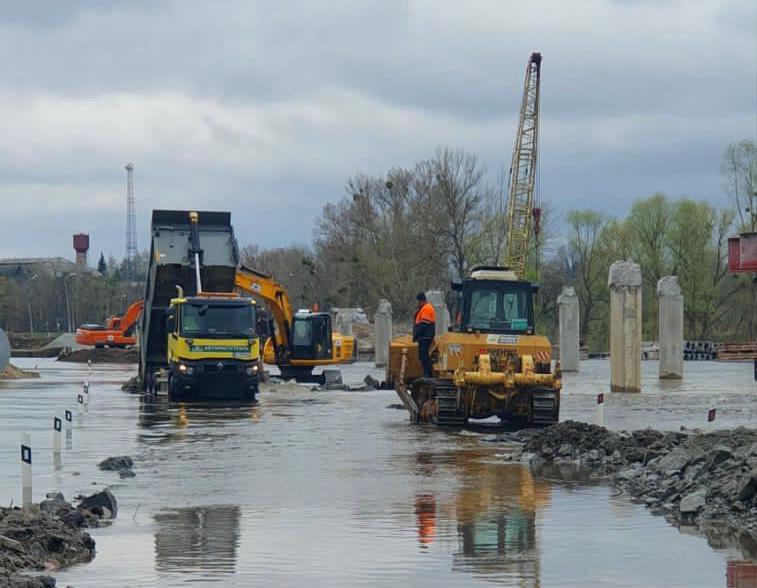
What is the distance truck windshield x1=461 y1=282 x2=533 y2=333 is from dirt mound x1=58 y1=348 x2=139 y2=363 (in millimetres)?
61399

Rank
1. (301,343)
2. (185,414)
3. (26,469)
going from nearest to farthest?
(26,469) < (185,414) < (301,343)

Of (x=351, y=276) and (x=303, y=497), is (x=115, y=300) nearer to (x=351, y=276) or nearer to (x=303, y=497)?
(x=351, y=276)

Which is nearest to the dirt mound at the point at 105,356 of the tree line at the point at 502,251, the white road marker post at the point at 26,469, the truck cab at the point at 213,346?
the tree line at the point at 502,251

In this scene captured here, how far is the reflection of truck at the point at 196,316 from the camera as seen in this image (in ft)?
123

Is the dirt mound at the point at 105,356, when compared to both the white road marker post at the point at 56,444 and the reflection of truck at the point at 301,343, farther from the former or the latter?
the white road marker post at the point at 56,444

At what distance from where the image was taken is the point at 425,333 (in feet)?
101

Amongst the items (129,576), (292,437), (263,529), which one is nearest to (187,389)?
(292,437)

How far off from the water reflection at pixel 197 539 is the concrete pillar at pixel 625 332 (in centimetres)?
2906

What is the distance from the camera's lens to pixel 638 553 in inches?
536

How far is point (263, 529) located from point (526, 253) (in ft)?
261

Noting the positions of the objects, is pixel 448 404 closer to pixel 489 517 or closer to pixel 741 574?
pixel 489 517

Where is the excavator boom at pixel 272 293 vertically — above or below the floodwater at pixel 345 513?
above

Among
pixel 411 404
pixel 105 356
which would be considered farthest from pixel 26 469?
pixel 105 356

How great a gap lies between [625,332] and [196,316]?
13.4 metres
